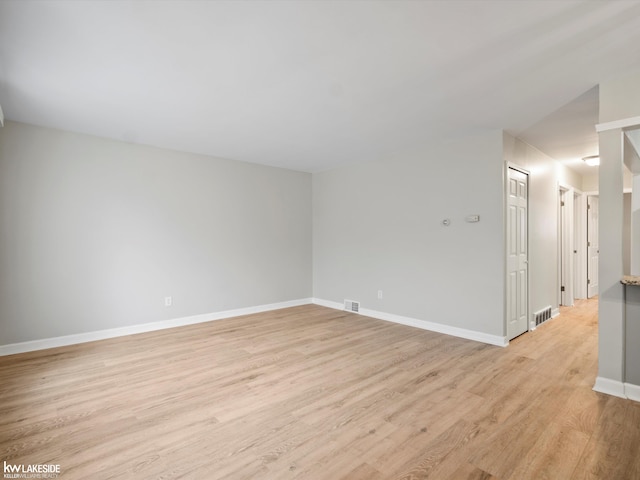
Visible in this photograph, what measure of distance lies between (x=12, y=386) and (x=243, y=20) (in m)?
3.54

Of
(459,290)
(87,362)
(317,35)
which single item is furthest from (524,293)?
(87,362)

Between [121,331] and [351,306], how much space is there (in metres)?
3.51

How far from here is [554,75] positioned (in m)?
2.54

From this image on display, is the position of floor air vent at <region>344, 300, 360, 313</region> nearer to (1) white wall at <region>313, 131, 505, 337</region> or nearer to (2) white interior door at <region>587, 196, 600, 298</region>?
(1) white wall at <region>313, 131, 505, 337</region>

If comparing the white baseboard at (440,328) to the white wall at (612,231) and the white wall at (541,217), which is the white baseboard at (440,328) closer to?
the white wall at (541,217)

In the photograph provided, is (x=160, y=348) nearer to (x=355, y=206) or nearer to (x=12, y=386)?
(x=12, y=386)

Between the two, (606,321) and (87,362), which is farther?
(87,362)

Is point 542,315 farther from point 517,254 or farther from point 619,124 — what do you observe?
point 619,124

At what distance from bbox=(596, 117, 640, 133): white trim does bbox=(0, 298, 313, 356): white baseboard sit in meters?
4.99

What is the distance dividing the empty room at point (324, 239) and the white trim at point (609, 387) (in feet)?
0.06

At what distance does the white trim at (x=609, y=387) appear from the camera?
2.57 meters

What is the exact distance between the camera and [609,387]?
8.60 ft
